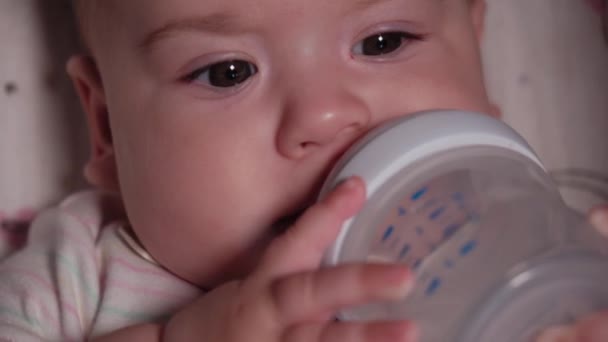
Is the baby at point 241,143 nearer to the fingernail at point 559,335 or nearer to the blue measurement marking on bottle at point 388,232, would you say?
the blue measurement marking on bottle at point 388,232

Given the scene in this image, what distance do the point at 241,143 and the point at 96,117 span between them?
0.43m

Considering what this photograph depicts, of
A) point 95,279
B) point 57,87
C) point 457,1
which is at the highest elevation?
point 457,1

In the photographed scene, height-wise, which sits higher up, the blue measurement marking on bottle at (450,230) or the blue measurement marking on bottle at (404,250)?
the blue measurement marking on bottle at (450,230)

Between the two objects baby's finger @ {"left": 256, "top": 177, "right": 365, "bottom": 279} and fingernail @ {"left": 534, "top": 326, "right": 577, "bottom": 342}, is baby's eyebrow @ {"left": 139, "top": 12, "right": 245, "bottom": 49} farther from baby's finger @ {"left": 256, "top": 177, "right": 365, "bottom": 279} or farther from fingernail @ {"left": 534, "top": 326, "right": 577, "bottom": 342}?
fingernail @ {"left": 534, "top": 326, "right": 577, "bottom": 342}

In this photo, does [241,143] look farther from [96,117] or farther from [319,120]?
[96,117]

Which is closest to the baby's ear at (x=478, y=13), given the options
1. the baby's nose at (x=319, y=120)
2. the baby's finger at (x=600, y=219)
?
the baby's nose at (x=319, y=120)

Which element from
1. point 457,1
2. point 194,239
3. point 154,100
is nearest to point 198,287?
point 194,239

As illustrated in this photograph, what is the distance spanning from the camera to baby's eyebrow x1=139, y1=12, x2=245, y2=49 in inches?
38.5

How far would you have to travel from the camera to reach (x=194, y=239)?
1.03 meters

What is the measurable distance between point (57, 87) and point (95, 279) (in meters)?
0.45

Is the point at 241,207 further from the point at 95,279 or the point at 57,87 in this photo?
the point at 57,87

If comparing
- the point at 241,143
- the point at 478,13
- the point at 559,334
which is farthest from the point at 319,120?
the point at 478,13

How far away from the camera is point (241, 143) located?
3.16 feet

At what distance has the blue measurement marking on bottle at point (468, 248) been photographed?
73 centimetres
